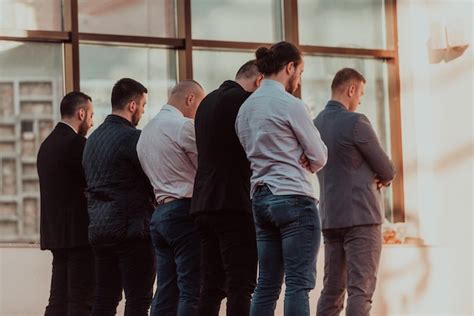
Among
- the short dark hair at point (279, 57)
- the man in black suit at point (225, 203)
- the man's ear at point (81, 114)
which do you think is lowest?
the man in black suit at point (225, 203)

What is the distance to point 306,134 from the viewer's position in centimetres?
577

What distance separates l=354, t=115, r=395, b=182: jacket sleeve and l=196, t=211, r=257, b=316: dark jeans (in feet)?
3.57

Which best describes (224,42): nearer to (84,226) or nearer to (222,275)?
(84,226)

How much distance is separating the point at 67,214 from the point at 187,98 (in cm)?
111

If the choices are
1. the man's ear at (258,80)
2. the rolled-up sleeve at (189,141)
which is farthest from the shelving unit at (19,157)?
the man's ear at (258,80)

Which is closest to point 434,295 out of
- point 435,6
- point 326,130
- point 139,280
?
point 435,6

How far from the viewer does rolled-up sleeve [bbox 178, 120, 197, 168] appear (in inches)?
253

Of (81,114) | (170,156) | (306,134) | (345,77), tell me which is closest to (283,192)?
(306,134)

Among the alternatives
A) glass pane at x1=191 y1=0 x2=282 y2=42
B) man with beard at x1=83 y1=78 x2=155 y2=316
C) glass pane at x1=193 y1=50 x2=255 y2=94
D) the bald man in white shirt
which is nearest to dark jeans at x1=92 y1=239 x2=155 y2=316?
man with beard at x1=83 y1=78 x2=155 y2=316

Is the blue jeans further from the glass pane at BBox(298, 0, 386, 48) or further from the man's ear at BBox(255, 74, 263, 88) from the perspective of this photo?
the glass pane at BBox(298, 0, 386, 48)

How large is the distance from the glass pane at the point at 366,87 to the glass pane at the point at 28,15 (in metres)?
2.19

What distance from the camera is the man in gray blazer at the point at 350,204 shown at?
6.82 meters

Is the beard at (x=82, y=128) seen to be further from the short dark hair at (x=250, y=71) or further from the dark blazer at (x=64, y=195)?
the short dark hair at (x=250, y=71)

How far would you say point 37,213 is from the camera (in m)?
8.70
